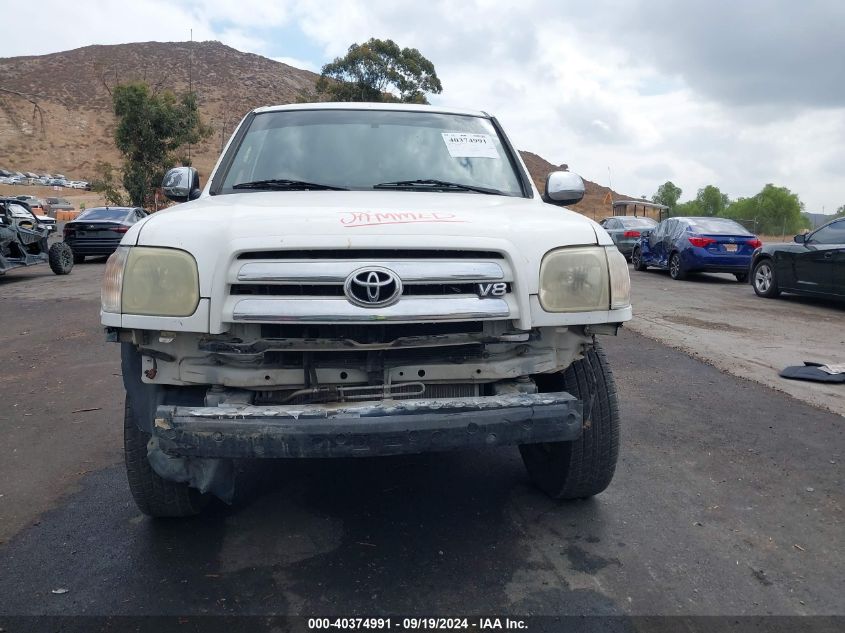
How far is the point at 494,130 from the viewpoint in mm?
4332

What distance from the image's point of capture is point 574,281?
2.71m

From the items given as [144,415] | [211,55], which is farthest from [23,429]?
[211,55]

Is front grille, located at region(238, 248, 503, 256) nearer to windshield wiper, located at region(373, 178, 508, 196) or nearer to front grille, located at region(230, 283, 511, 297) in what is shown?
front grille, located at region(230, 283, 511, 297)

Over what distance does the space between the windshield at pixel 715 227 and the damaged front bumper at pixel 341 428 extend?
42.2ft

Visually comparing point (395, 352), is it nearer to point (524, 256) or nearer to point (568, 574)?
point (524, 256)

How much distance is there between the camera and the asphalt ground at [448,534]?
2.53 meters

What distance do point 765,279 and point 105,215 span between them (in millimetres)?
15704

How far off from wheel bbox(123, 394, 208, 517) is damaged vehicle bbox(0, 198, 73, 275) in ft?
38.5

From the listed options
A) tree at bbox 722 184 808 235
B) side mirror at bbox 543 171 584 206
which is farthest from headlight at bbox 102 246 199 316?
tree at bbox 722 184 808 235

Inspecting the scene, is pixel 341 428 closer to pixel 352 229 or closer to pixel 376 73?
pixel 352 229

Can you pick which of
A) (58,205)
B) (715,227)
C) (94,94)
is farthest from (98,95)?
(715,227)

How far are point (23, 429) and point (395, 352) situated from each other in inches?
128

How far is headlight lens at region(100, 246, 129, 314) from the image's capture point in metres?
2.57

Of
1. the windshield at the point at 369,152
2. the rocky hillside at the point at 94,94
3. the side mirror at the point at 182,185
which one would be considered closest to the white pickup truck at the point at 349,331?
Answer: the windshield at the point at 369,152
